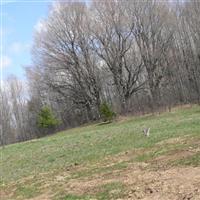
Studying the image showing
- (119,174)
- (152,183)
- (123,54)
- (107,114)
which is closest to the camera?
(152,183)

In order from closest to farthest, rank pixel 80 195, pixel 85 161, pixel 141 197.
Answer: pixel 141 197 < pixel 80 195 < pixel 85 161

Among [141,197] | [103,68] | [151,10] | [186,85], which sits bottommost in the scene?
[141,197]

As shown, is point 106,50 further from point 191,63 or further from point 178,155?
point 178,155

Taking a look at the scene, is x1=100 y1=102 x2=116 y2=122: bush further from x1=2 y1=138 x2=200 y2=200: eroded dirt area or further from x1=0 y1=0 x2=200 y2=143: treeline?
x1=2 y1=138 x2=200 y2=200: eroded dirt area

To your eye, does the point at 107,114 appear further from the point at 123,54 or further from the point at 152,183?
the point at 152,183

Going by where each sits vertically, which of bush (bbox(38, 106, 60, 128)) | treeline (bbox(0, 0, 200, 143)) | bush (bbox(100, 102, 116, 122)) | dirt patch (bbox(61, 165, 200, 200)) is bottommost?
dirt patch (bbox(61, 165, 200, 200))

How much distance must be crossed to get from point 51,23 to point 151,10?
12371 millimetres

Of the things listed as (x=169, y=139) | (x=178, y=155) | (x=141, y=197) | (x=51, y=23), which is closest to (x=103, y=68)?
(x=51, y=23)

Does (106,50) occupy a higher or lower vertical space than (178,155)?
higher

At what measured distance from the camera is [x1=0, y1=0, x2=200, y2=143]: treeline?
178 feet

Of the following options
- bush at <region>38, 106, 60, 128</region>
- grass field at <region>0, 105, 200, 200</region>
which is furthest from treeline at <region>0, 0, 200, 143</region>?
grass field at <region>0, 105, 200, 200</region>

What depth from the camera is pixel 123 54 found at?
5647cm

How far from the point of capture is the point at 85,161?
15250mm

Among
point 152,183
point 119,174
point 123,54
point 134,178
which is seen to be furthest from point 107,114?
point 152,183
